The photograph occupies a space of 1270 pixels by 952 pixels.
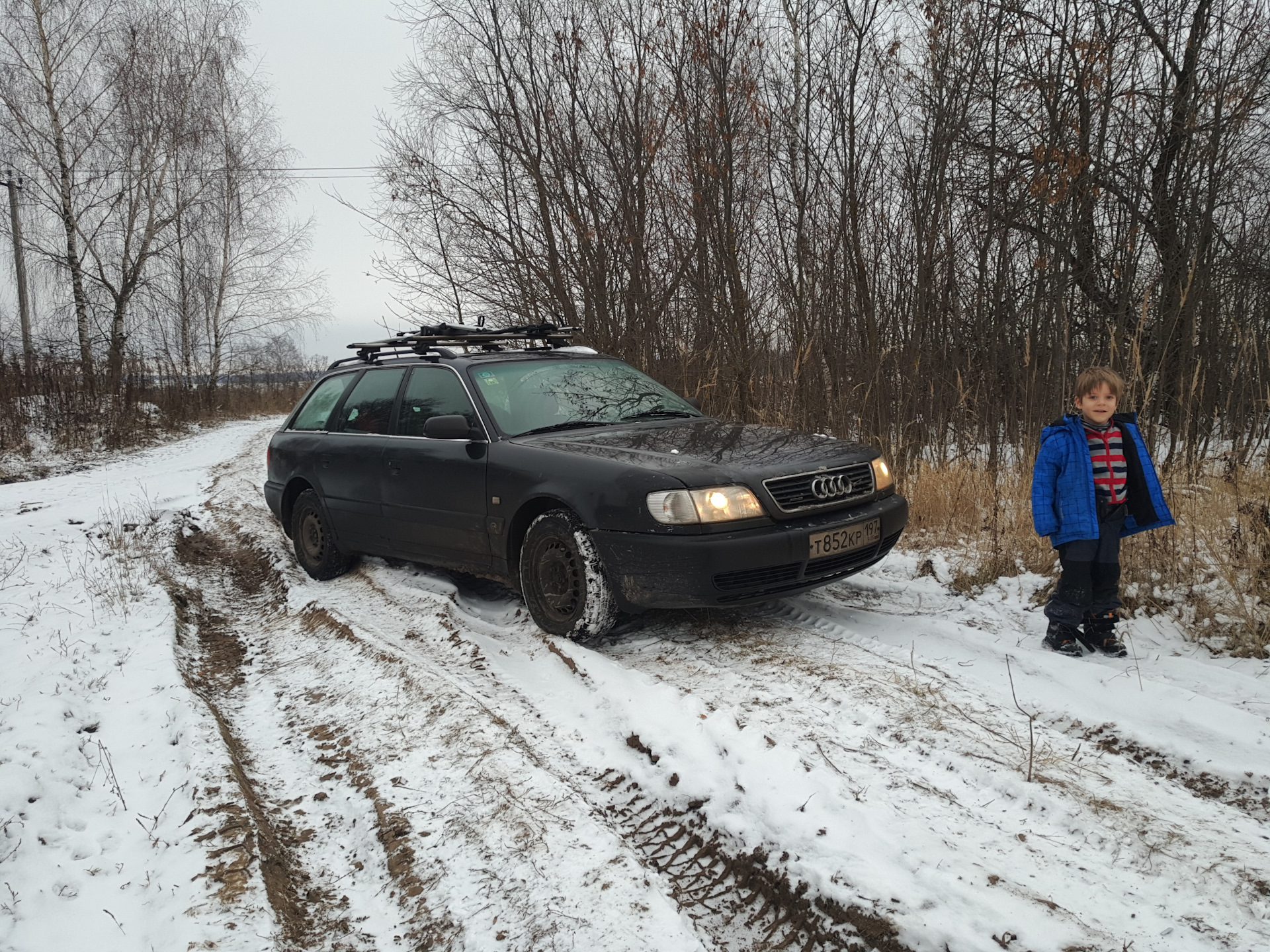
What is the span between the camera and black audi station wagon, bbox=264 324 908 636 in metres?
3.91

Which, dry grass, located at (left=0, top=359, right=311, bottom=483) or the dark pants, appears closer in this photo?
the dark pants

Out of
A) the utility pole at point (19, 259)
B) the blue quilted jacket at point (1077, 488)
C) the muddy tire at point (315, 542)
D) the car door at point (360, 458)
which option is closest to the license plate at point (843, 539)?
the blue quilted jacket at point (1077, 488)

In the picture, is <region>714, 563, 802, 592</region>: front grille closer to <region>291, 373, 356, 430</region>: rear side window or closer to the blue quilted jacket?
the blue quilted jacket

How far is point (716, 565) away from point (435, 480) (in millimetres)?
2183

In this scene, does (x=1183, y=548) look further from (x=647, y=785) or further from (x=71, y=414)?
(x=71, y=414)

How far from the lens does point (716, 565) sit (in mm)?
3795

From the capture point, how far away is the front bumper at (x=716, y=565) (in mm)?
3811

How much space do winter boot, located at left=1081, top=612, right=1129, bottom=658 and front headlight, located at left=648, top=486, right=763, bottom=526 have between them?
164 cm

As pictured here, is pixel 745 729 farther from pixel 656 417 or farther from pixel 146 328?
pixel 146 328

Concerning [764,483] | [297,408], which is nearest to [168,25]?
[297,408]

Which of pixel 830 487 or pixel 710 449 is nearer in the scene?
pixel 830 487

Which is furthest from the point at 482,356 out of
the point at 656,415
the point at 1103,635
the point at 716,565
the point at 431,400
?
the point at 1103,635

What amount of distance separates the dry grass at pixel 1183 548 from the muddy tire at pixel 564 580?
2.21 m

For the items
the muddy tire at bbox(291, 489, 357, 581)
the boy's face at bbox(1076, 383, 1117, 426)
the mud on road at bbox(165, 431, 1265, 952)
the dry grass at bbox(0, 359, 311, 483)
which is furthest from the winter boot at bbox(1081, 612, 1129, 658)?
the dry grass at bbox(0, 359, 311, 483)
